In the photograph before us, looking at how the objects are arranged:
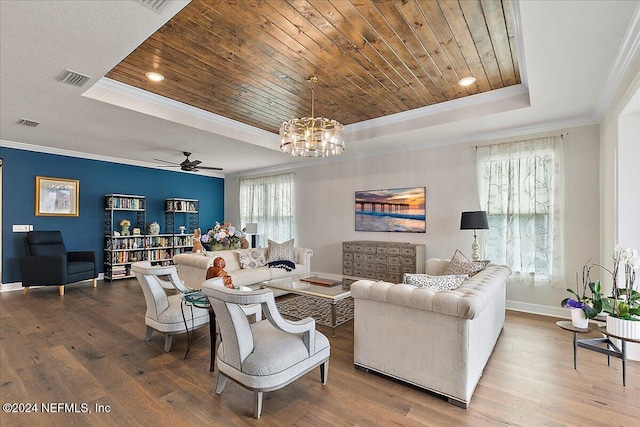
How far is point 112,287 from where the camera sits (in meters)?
5.82

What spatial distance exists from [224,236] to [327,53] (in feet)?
11.0

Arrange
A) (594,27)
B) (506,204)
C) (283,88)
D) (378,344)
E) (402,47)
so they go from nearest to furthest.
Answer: (594,27) → (378,344) → (402,47) → (283,88) → (506,204)

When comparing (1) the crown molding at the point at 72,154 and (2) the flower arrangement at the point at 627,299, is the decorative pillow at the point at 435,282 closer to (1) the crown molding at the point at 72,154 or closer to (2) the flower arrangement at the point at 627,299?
(2) the flower arrangement at the point at 627,299

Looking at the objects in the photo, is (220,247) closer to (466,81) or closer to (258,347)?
(258,347)

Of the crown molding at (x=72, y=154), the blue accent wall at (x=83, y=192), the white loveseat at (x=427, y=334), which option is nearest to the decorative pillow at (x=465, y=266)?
the white loveseat at (x=427, y=334)

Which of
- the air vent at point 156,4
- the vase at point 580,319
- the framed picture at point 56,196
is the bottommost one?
the vase at point 580,319

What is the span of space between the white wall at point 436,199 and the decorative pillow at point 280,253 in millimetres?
1256

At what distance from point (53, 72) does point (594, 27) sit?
4395mm

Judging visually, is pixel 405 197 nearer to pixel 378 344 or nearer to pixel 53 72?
pixel 378 344

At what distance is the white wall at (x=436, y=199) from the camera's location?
13.3 feet

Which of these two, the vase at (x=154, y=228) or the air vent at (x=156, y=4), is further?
the vase at (x=154, y=228)

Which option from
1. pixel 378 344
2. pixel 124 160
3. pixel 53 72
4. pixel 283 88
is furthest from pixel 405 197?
pixel 124 160

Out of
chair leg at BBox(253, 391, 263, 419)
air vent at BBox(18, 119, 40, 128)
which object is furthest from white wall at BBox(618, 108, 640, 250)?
air vent at BBox(18, 119, 40, 128)

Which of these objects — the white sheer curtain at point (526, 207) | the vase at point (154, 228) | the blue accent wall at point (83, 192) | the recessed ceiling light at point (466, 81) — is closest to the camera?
the recessed ceiling light at point (466, 81)
